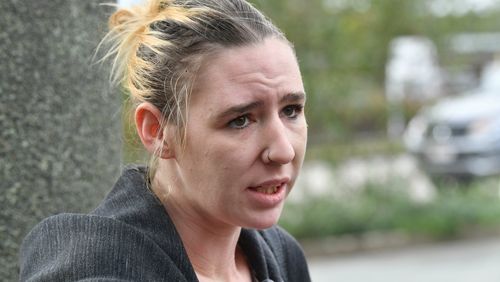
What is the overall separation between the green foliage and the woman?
7952 millimetres

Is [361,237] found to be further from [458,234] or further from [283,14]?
[283,14]

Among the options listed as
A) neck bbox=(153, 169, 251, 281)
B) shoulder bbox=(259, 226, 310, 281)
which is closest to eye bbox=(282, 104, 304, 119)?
neck bbox=(153, 169, 251, 281)

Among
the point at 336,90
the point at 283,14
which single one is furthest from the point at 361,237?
the point at 283,14

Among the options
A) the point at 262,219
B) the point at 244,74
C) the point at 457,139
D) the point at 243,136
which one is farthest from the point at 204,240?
the point at 457,139

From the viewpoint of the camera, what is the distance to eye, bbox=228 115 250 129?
5.61ft

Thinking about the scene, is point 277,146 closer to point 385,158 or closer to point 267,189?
point 267,189

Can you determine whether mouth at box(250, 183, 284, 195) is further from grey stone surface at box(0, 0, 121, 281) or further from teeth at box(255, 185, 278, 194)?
grey stone surface at box(0, 0, 121, 281)

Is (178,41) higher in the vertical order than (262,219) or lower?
higher

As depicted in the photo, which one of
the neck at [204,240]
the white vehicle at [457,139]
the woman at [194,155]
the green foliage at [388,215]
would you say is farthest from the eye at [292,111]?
the white vehicle at [457,139]

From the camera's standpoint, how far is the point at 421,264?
914cm

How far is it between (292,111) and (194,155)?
0.23m

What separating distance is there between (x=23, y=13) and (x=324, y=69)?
819 cm

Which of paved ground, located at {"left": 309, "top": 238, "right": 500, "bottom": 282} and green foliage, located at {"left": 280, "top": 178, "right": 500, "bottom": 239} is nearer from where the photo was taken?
paved ground, located at {"left": 309, "top": 238, "right": 500, "bottom": 282}

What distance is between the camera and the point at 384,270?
906cm
